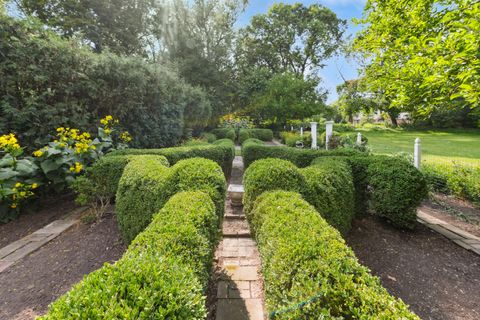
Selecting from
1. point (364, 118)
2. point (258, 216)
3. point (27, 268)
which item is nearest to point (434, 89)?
point (258, 216)

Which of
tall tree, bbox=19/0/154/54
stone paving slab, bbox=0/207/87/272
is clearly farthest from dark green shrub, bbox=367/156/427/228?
tall tree, bbox=19/0/154/54

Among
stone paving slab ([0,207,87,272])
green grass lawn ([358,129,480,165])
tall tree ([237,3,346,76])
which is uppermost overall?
tall tree ([237,3,346,76])

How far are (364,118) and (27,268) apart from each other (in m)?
36.8

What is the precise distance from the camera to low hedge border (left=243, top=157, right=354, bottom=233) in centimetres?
269

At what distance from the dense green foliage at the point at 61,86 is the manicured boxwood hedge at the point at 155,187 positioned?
9.57 ft

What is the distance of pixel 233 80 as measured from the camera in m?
21.2

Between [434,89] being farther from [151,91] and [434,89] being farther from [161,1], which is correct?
[161,1]

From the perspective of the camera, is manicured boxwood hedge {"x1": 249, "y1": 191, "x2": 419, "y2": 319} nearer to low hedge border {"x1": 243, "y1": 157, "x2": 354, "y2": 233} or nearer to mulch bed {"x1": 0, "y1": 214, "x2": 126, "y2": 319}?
low hedge border {"x1": 243, "y1": 157, "x2": 354, "y2": 233}

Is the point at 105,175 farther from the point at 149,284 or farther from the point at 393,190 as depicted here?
the point at 393,190

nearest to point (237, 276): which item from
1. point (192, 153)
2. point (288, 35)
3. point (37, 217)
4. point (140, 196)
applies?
point (140, 196)

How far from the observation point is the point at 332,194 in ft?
9.48

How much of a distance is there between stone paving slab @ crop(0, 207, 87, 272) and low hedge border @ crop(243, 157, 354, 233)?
2.81 meters

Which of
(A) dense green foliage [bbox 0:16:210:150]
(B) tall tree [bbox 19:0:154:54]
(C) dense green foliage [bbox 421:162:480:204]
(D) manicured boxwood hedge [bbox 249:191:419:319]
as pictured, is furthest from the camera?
(B) tall tree [bbox 19:0:154:54]

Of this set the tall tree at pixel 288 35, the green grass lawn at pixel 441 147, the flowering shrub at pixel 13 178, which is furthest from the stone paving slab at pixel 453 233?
the tall tree at pixel 288 35
